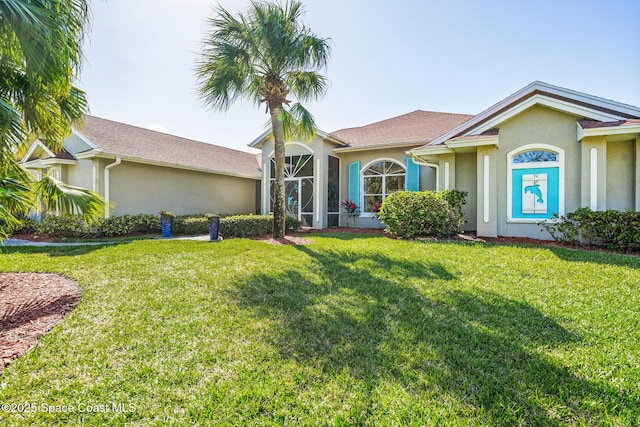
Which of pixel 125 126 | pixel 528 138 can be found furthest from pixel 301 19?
pixel 125 126

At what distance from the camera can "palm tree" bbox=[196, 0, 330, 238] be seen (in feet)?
30.5

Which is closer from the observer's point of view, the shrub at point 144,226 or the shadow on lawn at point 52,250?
the shadow on lawn at point 52,250

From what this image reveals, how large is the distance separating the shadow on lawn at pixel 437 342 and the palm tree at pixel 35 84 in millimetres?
3617

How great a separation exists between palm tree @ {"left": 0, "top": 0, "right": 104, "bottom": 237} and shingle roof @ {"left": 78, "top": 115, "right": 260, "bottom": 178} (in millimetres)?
5242

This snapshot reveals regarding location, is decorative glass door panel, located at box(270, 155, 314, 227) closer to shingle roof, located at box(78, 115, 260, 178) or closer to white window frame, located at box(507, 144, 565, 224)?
shingle roof, located at box(78, 115, 260, 178)

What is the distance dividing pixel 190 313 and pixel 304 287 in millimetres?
1890

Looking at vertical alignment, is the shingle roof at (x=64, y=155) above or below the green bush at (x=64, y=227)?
above

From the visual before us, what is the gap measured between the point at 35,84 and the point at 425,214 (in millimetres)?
9889

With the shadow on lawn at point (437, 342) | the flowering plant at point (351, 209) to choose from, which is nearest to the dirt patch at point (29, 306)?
the shadow on lawn at point (437, 342)

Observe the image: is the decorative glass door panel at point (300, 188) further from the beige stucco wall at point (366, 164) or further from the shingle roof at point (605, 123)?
the shingle roof at point (605, 123)

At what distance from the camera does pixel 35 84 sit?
5.50 meters

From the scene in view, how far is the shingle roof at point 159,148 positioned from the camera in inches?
513

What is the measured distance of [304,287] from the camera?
5.30 m

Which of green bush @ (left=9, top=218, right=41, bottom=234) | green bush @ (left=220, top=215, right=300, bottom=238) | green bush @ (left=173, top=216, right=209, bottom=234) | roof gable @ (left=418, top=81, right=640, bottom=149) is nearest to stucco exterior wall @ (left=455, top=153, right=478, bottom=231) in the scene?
roof gable @ (left=418, top=81, right=640, bottom=149)
